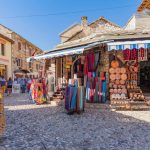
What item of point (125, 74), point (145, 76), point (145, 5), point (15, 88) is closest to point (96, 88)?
point (125, 74)

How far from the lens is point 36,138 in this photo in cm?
582

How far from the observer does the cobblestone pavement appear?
17.3 feet

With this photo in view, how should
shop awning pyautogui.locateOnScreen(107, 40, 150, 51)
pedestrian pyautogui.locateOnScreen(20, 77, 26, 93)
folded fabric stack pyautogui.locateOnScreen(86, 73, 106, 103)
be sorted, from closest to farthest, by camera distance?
shop awning pyautogui.locateOnScreen(107, 40, 150, 51) → folded fabric stack pyautogui.locateOnScreen(86, 73, 106, 103) → pedestrian pyautogui.locateOnScreen(20, 77, 26, 93)

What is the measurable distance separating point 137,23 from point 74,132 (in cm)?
1216

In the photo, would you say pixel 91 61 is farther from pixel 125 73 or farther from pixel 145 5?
pixel 145 5

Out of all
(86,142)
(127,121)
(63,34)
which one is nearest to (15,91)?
(63,34)

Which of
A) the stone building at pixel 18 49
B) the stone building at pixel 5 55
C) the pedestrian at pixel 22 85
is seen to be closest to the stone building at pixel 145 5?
the pedestrian at pixel 22 85

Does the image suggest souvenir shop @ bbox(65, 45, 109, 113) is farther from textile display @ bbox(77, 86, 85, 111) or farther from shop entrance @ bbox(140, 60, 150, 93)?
shop entrance @ bbox(140, 60, 150, 93)

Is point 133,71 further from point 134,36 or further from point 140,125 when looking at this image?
point 140,125

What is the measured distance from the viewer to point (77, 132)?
6.48 meters

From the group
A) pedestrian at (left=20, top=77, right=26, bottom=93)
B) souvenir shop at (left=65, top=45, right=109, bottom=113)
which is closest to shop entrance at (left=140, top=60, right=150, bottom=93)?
souvenir shop at (left=65, top=45, right=109, bottom=113)

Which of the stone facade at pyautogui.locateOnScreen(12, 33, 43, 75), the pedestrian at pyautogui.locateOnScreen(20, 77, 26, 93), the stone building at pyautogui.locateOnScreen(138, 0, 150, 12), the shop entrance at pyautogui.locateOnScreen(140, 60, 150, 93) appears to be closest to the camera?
the stone building at pyautogui.locateOnScreen(138, 0, 150, 12)

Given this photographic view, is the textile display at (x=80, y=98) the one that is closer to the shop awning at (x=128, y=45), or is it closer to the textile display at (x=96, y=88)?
the textile display at (x=96, y=88)

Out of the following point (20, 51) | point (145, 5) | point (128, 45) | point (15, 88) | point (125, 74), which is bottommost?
point (15, 88)
